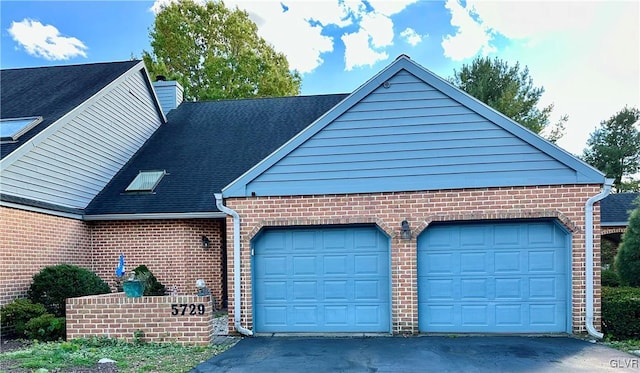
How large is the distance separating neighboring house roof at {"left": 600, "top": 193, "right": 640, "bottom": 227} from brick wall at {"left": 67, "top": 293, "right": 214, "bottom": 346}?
12.8 m

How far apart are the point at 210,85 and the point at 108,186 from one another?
13.6 meters

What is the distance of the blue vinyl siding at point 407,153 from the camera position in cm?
785

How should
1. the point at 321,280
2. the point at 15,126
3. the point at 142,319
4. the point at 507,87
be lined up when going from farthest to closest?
the point at 507,87 → the point at 15,126 → the point at 321,280 → the point at 142,319

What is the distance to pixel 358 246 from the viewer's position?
8359mm

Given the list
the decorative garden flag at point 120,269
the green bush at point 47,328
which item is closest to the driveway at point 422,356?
the green bush at point 47,328

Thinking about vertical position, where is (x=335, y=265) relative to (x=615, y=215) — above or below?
below

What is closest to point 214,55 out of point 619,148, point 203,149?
point 203,149

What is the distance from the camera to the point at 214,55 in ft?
86.4

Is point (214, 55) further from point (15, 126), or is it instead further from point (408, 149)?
point (408, 149)

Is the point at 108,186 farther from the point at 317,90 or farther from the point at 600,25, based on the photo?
the point at 317,90

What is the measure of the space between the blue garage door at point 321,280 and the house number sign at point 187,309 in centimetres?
128

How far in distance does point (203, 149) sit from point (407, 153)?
24.1ft

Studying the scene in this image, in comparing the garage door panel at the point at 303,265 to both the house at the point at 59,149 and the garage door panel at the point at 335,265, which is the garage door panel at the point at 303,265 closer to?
the garage door panel at the point at 335,265

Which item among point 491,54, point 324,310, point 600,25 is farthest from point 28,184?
point 491,54
